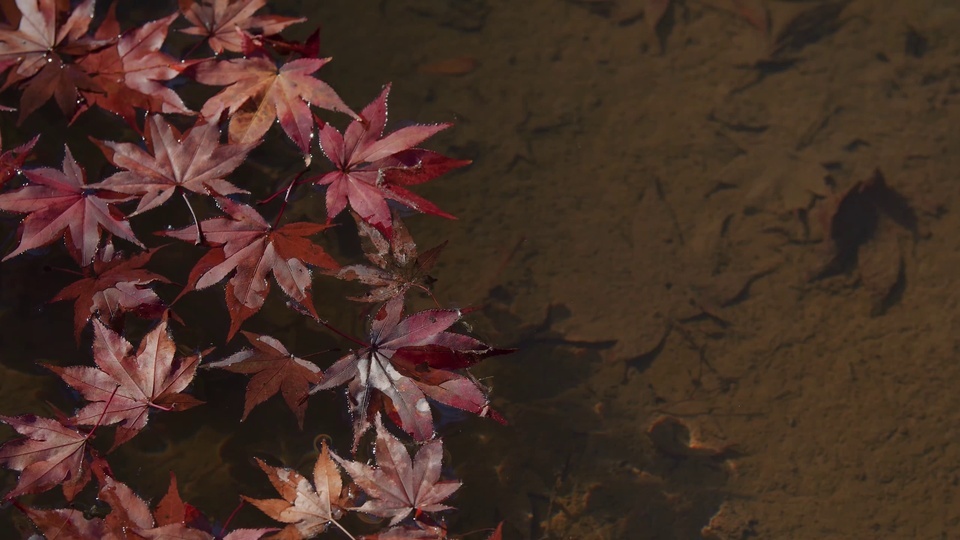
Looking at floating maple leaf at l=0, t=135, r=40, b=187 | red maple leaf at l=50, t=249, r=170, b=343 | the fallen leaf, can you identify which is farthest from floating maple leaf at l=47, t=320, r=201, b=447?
the fallen leaf

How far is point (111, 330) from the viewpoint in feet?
6.04

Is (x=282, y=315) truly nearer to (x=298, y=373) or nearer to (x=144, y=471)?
(x=298, y=373)

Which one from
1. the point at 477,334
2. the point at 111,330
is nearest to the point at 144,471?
the point at 111,330

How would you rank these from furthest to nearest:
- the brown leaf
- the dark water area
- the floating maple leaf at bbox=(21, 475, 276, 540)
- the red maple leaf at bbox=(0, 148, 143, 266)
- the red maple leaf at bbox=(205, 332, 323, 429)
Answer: the brown leaf
the dark water area
the red maple leaf at bbox=(205, 332, 323, 429)
the red maple leaf at bbox=(0, 148, 143, 266)
the floating maple leaf at bbox=(21, 475, 276, 540)

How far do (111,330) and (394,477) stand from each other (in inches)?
33.0

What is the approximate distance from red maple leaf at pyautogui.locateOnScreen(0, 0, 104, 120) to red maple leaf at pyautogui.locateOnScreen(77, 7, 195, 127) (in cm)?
4

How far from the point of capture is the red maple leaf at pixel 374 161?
1852 mm

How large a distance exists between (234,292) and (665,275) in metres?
1.49

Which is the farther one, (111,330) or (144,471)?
(144,471)

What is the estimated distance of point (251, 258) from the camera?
1881 millimetres

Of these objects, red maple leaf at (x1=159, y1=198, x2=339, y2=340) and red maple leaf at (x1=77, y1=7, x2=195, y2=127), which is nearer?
red maple leaf at (x1=159, y1=198, x2=339, y2=340)

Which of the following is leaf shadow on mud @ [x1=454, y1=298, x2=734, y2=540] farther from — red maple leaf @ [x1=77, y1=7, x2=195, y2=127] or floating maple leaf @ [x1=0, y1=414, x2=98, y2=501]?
red maple leaf @ [x1=77, y1=7, x2=195, y2=127]

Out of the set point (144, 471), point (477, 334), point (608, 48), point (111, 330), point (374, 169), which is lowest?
point (144, 471)

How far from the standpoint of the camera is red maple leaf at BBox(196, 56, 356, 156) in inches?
73.5
